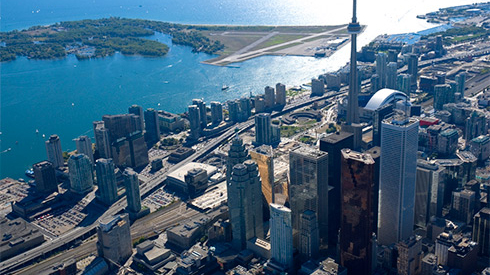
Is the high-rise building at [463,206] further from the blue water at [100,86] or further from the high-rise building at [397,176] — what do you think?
the blue water at [100,86]

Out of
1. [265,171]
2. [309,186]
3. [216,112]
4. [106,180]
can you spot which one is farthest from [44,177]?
[309,186]

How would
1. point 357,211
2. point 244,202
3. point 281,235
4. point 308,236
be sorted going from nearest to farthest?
point 357,211
point 281,235
point 308,236
point 244,202

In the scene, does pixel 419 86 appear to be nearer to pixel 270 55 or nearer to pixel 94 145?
pixel 270 55

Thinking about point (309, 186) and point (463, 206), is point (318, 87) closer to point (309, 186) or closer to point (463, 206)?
point (463, 206)

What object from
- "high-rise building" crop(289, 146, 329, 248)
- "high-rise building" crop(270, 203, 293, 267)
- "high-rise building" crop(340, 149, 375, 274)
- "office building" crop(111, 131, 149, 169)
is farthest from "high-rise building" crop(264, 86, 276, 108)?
"high-rise building" crop(340, 149, 375, 274)

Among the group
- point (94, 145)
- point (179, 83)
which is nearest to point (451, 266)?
point (94, 145)

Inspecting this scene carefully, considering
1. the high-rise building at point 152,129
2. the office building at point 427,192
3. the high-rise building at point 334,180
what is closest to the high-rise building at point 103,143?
the high-rise building at point 152,129

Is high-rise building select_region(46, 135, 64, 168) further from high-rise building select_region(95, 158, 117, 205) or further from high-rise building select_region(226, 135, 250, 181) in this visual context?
high-rise building select_region(226, 135, 250, 181)
